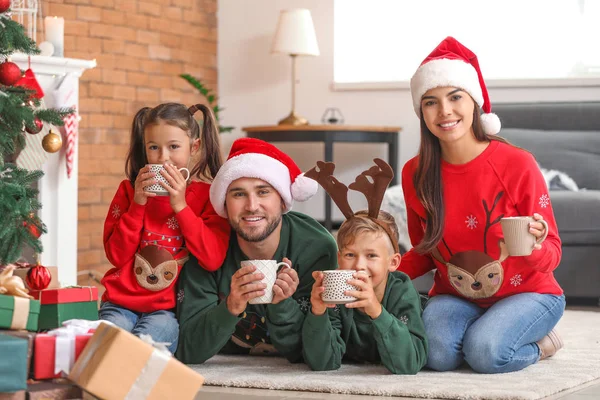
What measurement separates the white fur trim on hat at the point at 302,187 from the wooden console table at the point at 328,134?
2864mm

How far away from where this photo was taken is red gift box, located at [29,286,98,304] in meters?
1.92

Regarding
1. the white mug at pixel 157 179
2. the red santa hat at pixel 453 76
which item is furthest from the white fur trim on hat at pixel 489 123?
the white mug at pixel 157 179

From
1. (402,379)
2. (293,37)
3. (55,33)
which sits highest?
(293,37)

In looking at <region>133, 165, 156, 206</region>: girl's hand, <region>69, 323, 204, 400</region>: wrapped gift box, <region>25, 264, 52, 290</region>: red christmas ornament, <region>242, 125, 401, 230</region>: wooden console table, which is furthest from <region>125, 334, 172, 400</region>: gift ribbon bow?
<region>242, 125, 401, 230</region>: wooden console table

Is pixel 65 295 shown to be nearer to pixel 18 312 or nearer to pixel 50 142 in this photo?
pixel 18 312

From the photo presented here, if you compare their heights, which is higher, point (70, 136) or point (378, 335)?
point (70, 136)

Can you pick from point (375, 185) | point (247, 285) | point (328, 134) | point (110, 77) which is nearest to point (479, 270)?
point (375, 185)

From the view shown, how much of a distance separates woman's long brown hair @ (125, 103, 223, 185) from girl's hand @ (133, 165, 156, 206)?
17 centimetres

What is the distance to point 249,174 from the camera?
241cm

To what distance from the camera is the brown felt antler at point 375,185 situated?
2.35 metres

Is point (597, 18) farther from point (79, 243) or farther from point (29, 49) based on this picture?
point (29, 49)

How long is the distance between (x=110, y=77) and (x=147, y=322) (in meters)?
2.98

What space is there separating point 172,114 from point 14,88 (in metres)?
0.45

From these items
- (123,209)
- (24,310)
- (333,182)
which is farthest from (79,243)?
(24,310)
